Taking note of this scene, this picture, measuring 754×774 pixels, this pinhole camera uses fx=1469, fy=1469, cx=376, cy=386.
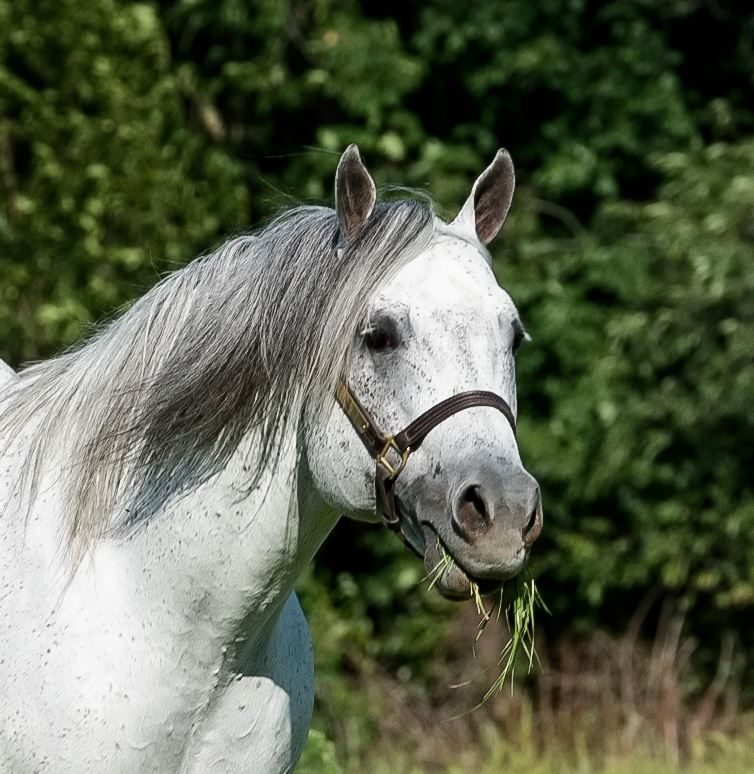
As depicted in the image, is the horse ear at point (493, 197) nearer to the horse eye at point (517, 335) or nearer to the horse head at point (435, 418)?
the horse head at point (435, 418)

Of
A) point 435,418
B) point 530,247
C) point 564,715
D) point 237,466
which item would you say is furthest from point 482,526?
point 530,247

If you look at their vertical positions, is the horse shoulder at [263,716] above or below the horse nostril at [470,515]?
below

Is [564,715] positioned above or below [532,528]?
below

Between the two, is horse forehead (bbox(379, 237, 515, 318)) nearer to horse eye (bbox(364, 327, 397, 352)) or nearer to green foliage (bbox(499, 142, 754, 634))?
horse eye (bbox(364, 327, 397, 352))

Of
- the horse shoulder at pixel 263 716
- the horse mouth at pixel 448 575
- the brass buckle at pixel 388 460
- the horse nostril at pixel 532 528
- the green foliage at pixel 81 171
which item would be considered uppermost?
the brass buckle at pixel 388 460

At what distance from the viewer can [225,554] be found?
8.64ft

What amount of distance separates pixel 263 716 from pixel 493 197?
1070 millimetres

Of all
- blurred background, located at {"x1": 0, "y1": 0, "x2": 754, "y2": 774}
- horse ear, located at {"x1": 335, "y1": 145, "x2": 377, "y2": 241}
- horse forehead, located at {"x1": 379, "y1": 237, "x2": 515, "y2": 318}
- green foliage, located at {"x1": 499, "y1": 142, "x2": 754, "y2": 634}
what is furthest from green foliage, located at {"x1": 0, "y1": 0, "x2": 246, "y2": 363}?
horse forehead, located at {"x1": 379, "y1": 237, "x2": 515, "y2": 318}

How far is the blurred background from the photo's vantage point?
7051 millimetres

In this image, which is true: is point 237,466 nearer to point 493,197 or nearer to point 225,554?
point 225,554

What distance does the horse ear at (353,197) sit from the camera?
257cm

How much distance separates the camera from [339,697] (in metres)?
7.55

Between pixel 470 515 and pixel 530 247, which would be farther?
pixel 530 247

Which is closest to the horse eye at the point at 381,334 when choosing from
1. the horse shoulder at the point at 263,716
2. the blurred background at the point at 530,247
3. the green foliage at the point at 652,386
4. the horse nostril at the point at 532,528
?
the horse nostril at the point at 532,528
